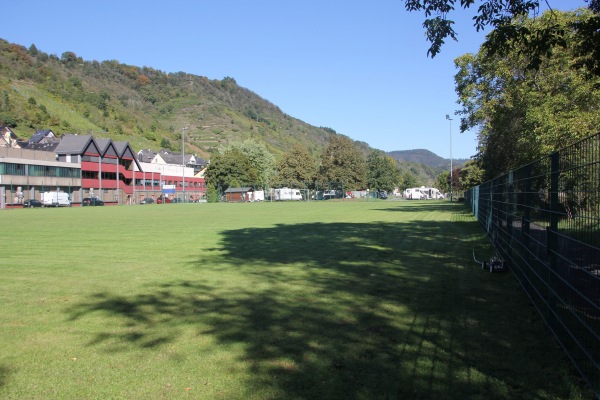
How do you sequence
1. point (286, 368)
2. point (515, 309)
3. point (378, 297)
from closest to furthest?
point (286, 368) → point (515, 309) → point (378, 297)

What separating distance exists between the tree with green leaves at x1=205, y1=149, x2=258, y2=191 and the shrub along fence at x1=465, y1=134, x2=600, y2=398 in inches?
3304

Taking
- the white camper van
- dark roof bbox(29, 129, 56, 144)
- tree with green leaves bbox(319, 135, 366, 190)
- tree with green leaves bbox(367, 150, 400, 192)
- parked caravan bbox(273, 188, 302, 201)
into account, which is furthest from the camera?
the white camper van

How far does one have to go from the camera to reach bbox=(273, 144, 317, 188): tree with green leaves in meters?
100

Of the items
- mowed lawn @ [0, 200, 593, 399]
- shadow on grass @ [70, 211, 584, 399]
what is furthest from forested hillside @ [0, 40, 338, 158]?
shadow on grass @ [70, 211, 584, 399]

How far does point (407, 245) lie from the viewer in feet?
44.7

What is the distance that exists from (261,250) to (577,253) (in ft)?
30.7

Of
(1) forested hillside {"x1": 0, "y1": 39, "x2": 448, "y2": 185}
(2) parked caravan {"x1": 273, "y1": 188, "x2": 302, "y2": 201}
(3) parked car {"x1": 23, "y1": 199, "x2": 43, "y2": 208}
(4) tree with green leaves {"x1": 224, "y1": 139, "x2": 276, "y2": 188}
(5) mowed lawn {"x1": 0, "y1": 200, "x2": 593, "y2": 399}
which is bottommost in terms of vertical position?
(5) mowed lawn {"x1": 0, "y1": 200, "x2": 593, "y2": 399}

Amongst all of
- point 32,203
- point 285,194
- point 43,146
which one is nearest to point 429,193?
point 285,194

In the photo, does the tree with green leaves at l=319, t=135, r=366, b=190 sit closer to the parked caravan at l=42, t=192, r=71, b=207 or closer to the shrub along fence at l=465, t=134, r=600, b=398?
the parked caravan at l=42, t=192, r=71, b=207

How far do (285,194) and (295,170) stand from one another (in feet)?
25.2

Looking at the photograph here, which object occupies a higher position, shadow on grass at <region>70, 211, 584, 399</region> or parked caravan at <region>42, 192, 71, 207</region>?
parked caravan at <region>42, 192, 71, 207</region>

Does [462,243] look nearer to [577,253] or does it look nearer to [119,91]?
[577,253]

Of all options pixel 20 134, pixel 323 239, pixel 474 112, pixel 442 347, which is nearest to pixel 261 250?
pixel 323 239

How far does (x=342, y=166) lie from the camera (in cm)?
10162
